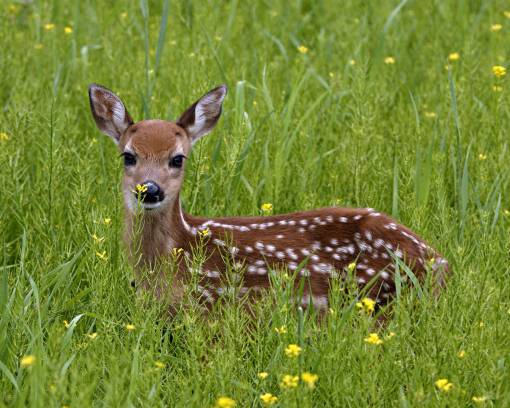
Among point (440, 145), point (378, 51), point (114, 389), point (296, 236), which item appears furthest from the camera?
point (378, 51)

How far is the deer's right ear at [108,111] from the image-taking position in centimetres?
541

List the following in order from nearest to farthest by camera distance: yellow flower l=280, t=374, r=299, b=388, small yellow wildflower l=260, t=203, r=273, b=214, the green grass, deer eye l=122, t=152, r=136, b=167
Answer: yellow flower l=280, t=374, r=299, b=388 → the green grass → deer eye l=122, t=152, r=136, b=167 → small yellow wildflower l=260, t=203, r=273, b=214

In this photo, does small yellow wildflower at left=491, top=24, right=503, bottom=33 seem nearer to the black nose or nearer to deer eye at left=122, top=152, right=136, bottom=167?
deer eye at left=122, top=152, right=136, bottom=167

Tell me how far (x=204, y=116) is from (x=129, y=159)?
0.53 meters

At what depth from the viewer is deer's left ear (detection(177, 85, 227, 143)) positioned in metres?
5.44

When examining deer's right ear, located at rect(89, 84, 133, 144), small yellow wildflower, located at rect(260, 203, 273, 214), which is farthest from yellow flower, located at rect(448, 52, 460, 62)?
deer's right ear, located at rect(89, 84, 133, 144)

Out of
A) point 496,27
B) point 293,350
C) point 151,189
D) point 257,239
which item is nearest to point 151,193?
point 151,189

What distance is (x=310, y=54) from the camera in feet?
25.9

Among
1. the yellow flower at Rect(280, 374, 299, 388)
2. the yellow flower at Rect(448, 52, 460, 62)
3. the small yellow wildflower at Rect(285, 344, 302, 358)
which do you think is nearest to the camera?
the yellow flower at Rect(280, 374, 299, 388)

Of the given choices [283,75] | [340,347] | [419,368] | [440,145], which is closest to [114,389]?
[340,347]

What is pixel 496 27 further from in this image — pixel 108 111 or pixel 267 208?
pixel 108 111

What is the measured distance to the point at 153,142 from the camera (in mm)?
5133

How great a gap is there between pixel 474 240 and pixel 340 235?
644 millimetres

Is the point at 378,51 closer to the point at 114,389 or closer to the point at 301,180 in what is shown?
the point at 301,180
